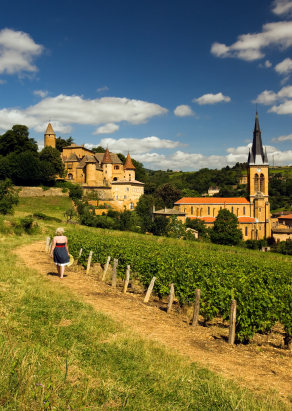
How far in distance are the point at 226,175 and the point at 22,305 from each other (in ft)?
503

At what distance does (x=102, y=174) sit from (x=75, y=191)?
543 inches

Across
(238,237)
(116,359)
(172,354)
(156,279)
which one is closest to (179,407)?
(116,359)

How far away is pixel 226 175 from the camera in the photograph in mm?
153250

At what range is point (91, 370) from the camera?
4.73 meters

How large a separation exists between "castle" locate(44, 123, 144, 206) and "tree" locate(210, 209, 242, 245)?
75.9ft

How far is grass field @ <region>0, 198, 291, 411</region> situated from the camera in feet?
12.3

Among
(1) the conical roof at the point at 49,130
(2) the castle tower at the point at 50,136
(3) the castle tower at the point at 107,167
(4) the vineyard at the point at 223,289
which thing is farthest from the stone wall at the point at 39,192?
(4) the vineyard at the point at 223,289

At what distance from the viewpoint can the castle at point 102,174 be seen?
69.2 m

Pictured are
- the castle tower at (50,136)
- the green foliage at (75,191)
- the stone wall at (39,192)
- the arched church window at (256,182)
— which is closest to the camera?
the stone wall at (39,192)

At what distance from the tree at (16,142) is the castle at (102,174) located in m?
9.57

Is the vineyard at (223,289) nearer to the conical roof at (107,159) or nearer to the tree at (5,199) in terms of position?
the tree at (5,199)

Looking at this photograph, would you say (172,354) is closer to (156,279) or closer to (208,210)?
(156,279)

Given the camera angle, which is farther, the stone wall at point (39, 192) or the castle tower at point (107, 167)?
the castle tower at point (107, 167)

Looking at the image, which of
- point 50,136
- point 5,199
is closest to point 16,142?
point 50,136
